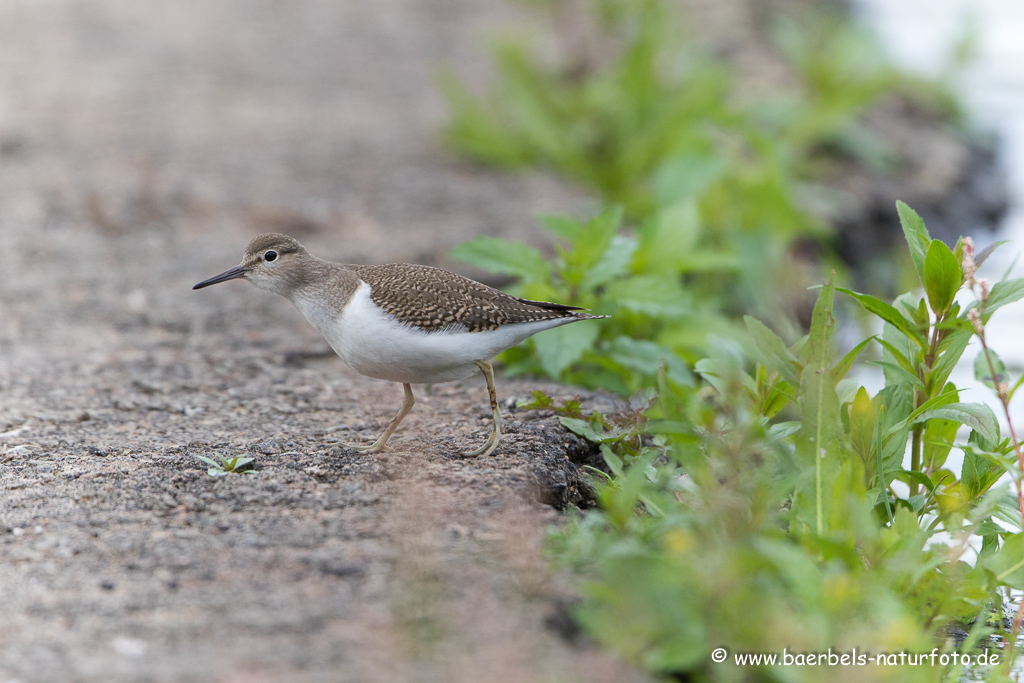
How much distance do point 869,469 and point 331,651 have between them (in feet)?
6.70

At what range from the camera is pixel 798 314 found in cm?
740

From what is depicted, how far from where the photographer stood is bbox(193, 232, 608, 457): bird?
3668 mm

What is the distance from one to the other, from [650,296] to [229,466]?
2112 mm

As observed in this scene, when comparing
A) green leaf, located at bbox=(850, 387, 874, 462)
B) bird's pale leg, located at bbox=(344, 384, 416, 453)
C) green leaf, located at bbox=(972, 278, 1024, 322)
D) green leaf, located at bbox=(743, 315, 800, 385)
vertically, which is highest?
green leaf, located at bbox=(972, 278, 1024, 322)

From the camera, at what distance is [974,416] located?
11.5ft

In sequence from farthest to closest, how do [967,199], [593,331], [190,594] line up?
[967,199]
[593,331]
[190,594]

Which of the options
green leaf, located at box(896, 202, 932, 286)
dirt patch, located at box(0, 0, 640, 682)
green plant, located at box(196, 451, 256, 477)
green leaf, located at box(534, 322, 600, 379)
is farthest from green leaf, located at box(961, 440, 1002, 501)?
green plant, located at box(196, 451, 256, 477)

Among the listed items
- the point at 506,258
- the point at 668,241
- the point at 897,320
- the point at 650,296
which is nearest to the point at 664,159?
the point at 668,241

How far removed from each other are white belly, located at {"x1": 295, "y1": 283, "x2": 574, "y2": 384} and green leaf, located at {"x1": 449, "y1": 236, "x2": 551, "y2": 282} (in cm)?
80

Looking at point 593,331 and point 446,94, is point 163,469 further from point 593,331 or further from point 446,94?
point 446,94

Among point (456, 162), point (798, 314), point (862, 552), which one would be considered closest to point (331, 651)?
point (862, 552)

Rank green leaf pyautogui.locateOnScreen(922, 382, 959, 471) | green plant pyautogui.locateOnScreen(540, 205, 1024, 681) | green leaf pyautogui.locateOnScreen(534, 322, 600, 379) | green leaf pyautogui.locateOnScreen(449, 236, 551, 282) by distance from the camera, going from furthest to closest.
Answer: green leaf pyautogui.locateOnScreen(449, 236, 551, 282)
green leaf pyautogui.locateOnScreen(534, 322, 600, 379)
green leaf pyautogui.locateOnScreen(922, 382, 959, 471)
green plant pyautogui.locateOnScreen(540, 205, 1024, 681)

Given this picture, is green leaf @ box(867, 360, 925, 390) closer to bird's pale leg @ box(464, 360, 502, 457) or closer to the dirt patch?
the dirt patch

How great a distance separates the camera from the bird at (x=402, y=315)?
3.67 metres
